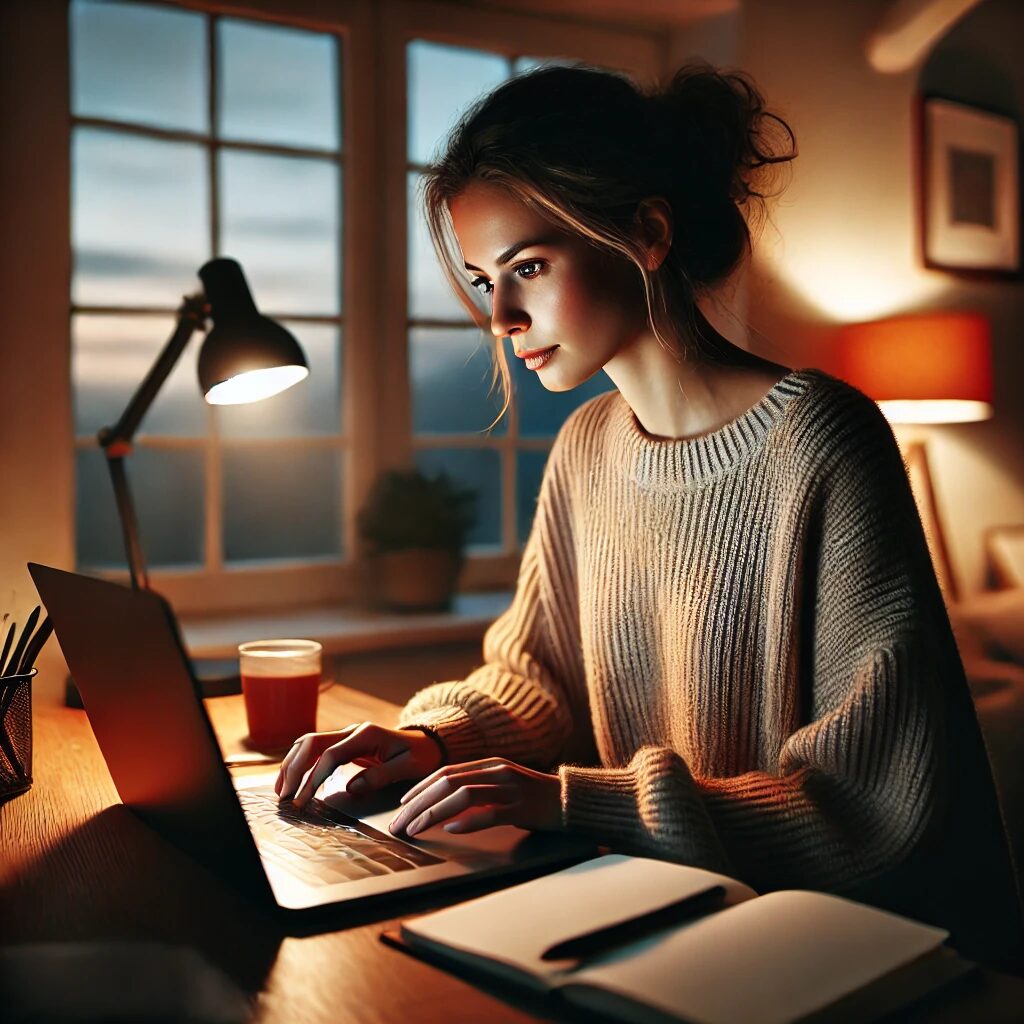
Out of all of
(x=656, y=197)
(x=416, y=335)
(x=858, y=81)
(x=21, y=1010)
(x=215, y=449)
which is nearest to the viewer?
(x=21, y=1010)

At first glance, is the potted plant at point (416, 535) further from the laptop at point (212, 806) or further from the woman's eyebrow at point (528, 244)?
the laptop at point (212, 806)

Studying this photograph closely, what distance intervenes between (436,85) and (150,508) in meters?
1.05

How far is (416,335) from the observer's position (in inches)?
93.5

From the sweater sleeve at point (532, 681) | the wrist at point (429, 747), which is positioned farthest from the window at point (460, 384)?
the wrist at point (429, 747)

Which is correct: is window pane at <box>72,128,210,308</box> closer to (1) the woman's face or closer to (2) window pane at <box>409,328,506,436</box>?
(2) window pane at <box>409,328,506,436</box>

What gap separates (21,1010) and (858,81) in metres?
2.90

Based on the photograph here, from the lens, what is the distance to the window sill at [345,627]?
2.00 m

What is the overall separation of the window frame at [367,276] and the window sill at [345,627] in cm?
5

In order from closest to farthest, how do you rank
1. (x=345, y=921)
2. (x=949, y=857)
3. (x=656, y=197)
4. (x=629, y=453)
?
1. (x=345, y=921)
2. (x=949, y=857)
3. (x=656, y=197)
4. (x=629, y=453)

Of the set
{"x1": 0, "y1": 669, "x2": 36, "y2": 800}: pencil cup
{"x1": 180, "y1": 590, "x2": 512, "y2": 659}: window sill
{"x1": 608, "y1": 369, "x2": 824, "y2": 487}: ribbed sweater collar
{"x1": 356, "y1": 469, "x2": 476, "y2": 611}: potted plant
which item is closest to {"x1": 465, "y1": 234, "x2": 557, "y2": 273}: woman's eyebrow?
{"x1": 608, "y1": 369, "x2": 824, "y2": 487}: ribbed sweater collar

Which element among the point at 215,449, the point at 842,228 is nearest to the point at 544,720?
the point at 215,449

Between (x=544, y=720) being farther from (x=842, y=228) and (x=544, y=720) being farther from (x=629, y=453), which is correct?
(x=842, y=228)

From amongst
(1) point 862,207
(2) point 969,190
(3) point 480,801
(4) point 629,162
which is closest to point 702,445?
(4) point 629,162

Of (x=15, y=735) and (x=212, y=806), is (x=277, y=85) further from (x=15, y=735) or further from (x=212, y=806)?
(x=212, y=806)
